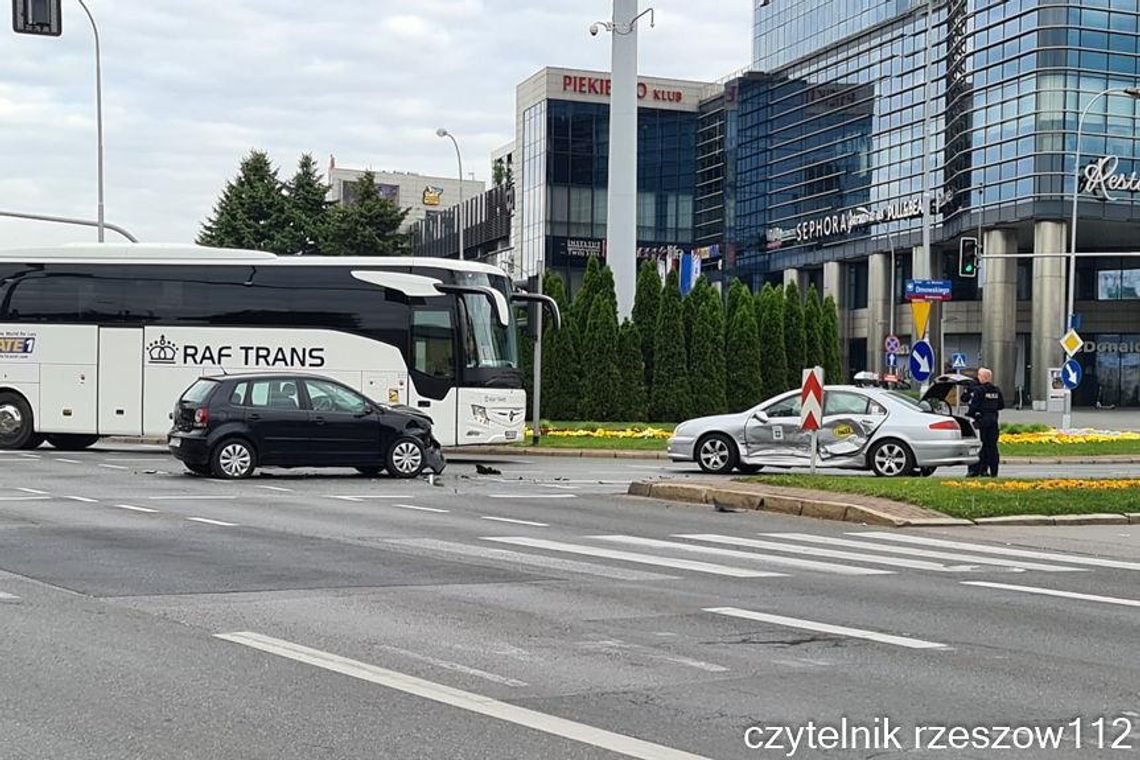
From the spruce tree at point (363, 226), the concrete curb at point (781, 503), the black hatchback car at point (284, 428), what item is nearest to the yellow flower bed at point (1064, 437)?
the concrete curb at point (781, 503)

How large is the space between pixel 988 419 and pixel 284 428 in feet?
36.3

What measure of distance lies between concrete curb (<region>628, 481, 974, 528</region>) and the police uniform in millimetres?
5828

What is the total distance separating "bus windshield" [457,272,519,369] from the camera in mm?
28000

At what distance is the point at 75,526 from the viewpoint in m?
14.7

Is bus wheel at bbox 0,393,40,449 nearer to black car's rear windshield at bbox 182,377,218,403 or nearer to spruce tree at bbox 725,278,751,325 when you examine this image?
black car's rear windshield at bbox 182,377,218,403

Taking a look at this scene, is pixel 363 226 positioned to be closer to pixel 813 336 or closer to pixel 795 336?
pixel 813 336

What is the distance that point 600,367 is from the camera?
41.7 m

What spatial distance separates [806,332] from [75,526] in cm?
3437

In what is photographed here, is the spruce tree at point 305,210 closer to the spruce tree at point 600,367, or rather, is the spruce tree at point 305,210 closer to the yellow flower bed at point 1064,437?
the spruce tree at point 600,367

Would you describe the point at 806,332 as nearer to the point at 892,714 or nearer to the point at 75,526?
the point at 75,526

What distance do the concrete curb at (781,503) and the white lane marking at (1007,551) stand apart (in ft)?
2.63

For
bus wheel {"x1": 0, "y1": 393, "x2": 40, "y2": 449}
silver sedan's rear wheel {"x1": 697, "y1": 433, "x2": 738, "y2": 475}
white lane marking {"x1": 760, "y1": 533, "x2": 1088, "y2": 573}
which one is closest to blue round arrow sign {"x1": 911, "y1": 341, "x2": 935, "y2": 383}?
silver sedan's rear wheel {"x1": 697, "y1": 433, "x2": 738, "y2": 475}

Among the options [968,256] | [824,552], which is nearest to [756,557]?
[824,552]

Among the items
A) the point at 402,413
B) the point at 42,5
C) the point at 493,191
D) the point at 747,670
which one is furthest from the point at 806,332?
the point at 493,191
